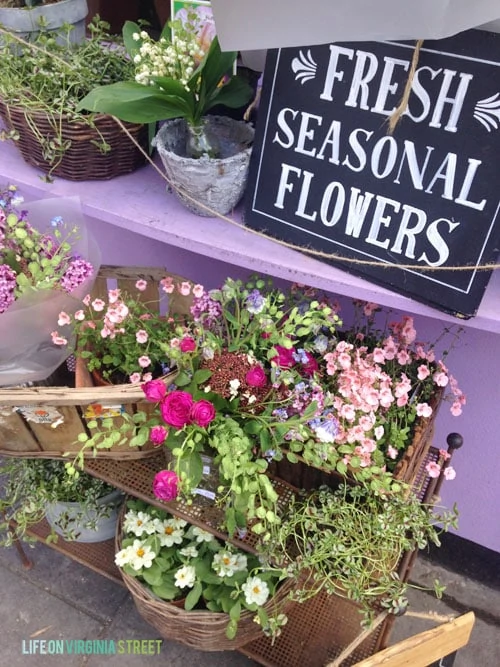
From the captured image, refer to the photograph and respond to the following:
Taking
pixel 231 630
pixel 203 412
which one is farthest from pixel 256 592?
pixel 203 412

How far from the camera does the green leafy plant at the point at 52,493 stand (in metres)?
1.55

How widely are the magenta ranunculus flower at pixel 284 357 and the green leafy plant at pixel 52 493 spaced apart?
0.81m

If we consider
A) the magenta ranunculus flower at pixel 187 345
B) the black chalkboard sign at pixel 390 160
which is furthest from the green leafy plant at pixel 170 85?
the magenta ranunculus flower at pixel 187 345

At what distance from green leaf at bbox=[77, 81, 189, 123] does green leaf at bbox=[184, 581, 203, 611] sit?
1.01m

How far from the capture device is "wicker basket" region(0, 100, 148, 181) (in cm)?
108

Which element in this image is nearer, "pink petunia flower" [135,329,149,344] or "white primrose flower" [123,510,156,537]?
"pink petunia flower" [135,329,149,344]

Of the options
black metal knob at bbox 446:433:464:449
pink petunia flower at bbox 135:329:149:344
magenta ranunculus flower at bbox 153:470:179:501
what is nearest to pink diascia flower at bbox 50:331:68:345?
pink petunia flower at bbox 135:329:149:344

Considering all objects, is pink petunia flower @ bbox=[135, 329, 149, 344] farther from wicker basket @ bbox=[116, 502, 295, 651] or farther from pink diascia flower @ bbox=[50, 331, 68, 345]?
wicker basket @ bbox=[116, 502, 295, 651]

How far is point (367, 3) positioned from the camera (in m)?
0.67

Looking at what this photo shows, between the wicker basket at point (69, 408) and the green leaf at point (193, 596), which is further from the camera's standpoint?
the green leaf at point (193, 596)

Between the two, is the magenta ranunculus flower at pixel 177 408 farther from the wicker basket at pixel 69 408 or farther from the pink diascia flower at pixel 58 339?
the pink diascia flower at pixel 58 339

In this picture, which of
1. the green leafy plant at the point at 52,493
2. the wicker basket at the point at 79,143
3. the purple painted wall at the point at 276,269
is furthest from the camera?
the green leafy plant at the point at 52,493

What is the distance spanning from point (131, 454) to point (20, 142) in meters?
0.70

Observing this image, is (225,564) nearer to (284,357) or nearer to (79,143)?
(284,357)
